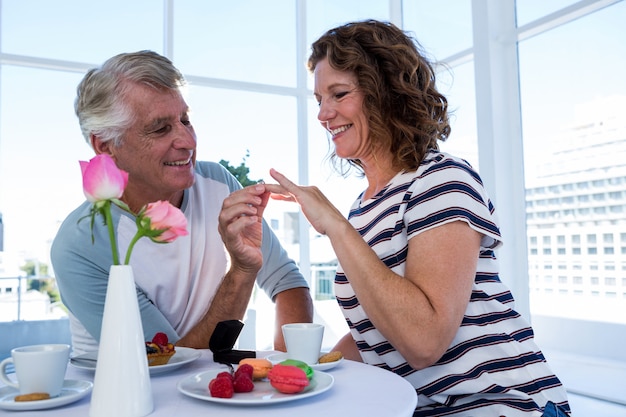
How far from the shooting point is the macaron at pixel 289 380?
0.84 meters

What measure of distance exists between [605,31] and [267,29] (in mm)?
3051

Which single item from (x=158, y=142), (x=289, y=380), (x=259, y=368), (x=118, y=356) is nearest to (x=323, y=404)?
(x=289, y=380)

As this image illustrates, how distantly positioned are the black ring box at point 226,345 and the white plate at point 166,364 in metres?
0.05

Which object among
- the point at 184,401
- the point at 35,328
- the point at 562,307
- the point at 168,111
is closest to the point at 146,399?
the point at 184,401

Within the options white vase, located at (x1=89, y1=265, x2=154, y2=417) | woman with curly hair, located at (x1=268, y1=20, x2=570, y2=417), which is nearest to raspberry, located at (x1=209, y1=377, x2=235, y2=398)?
white vase, located at (x1=89, y1=265, x2=154, y2=417)

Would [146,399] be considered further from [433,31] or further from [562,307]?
[433,31]

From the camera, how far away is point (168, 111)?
1645 millimetres

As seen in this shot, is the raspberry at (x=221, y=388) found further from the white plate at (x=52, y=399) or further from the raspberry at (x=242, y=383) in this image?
the white plate at (x=52, y=399)

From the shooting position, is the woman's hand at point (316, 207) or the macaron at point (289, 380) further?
the woman's hand at point (316, 207)

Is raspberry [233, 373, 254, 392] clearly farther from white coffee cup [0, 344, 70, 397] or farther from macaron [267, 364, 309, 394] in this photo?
white coffee cup [0, 344, 70, 397]

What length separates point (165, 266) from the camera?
162 cm

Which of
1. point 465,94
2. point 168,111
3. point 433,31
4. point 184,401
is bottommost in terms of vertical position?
point 184,401

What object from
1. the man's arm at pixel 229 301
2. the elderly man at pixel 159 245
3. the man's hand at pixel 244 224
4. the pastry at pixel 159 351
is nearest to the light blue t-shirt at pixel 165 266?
the elderly man at pixel 159 245

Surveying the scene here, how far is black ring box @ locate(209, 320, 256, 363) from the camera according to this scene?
1.12 m
